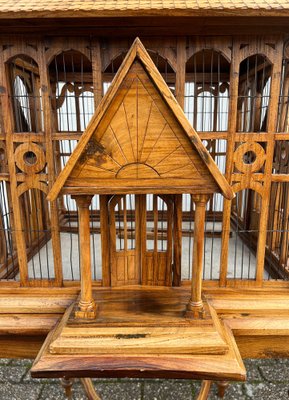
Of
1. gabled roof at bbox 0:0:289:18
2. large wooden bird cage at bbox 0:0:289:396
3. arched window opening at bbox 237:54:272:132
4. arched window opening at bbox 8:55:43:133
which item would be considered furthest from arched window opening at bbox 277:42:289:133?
arched window opening at bbox 8:55:43:133

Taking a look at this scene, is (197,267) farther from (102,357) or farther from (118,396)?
(118,396)

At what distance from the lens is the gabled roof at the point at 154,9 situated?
2.02 metres

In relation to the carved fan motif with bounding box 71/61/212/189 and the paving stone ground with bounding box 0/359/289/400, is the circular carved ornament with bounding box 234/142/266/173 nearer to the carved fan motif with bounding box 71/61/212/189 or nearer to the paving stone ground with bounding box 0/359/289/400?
the carved fan motif with bounding box 71/61/212/189

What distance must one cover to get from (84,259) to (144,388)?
1636 millimetres

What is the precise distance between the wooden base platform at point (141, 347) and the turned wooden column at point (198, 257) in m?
0.07

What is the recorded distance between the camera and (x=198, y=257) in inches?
83.8

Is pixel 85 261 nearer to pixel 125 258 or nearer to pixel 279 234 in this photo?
pixel 125 258

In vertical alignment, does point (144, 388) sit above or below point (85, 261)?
below

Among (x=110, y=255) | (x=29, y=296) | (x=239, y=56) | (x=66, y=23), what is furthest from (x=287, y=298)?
(x=66, y=23)

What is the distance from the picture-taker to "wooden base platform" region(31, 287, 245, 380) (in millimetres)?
1896

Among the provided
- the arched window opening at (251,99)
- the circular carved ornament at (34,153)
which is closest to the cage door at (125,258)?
the circular carved ornament at (34,153)

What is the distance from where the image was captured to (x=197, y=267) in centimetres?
215

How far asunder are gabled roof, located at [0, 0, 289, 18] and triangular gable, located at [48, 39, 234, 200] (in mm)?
526

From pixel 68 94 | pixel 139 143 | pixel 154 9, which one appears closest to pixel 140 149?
pixel 139 143
